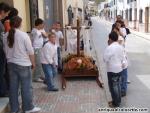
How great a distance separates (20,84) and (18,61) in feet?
1.89

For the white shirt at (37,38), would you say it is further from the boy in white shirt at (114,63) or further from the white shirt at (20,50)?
the white shirt at (20,50)

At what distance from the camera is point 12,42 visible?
6.85 meters

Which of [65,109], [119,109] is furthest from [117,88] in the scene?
[65,109]

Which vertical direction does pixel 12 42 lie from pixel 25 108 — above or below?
above

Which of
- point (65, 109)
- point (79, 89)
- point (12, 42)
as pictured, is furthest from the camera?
point (79, 89)

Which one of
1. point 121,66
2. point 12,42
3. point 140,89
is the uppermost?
point 12,42

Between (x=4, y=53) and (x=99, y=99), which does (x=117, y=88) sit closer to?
(x=99, y=99)

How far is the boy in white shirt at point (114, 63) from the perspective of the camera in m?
7.95

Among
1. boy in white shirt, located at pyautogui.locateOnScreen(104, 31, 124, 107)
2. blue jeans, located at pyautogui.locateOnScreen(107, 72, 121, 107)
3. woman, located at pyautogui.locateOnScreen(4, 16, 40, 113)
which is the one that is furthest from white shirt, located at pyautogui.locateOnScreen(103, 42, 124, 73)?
woman, located at pyautogui.locateOnScreen(4, 16, 40, 113)

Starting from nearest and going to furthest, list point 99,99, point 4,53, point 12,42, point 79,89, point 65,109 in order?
1. point 12,42
2. point 4,53
3. point 65,109
4. point 99,99
5. point 79,89

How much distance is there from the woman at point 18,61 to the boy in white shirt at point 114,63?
174cm

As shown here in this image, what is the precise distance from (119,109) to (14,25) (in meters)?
2.74

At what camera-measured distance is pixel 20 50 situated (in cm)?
686

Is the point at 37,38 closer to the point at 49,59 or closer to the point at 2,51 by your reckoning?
the point at 49,59
